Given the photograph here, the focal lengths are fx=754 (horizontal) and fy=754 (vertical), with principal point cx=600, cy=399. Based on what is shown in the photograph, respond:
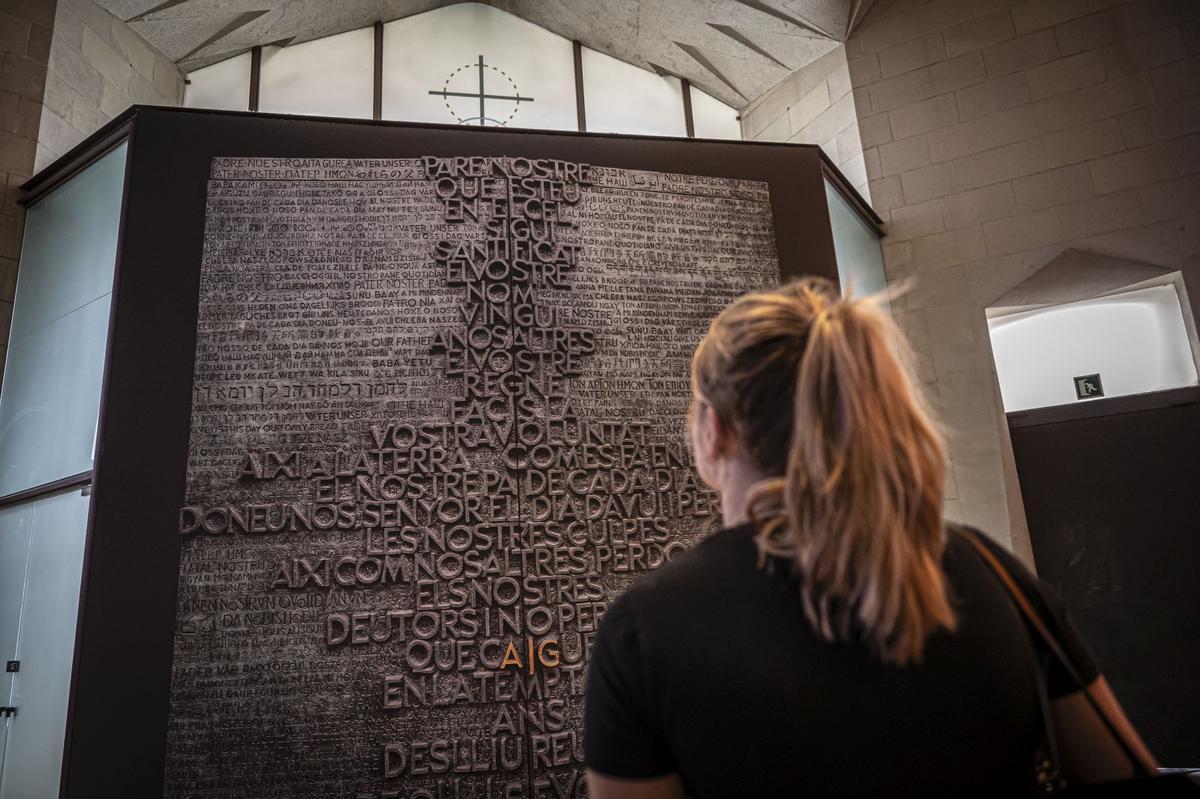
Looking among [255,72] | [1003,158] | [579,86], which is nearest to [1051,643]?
[1003,158]

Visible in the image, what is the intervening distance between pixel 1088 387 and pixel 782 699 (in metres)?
6.80

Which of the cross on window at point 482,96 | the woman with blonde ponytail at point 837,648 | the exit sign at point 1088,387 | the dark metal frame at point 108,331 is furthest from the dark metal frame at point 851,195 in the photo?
the woman with blonde ponytail at point 837,648

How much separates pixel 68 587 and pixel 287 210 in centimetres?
271

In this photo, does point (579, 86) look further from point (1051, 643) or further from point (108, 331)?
point (1051, 643)

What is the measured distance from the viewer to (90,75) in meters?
6.48

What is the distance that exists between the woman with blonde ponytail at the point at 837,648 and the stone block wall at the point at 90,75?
7049mm

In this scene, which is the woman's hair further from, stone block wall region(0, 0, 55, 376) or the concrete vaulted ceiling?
the concrete vaulted ceiling

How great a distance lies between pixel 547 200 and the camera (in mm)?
5172

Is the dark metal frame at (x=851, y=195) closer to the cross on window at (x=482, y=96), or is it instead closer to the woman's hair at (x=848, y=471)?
the cross on window at (x=482, y=96)

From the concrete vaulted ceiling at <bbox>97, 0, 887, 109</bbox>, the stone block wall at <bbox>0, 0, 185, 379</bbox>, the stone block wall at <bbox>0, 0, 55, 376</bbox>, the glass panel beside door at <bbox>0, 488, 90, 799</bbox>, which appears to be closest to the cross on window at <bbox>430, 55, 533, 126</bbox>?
the concrete vaulted ceiling at <bbox>97, 0, 887, 109</bbox>

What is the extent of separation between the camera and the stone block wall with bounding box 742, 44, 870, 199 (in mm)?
7504

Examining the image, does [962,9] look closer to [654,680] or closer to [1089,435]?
[1089,435]

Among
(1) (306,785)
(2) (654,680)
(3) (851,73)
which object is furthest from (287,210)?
(3) (851,73)

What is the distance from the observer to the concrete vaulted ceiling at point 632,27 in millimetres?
6980
